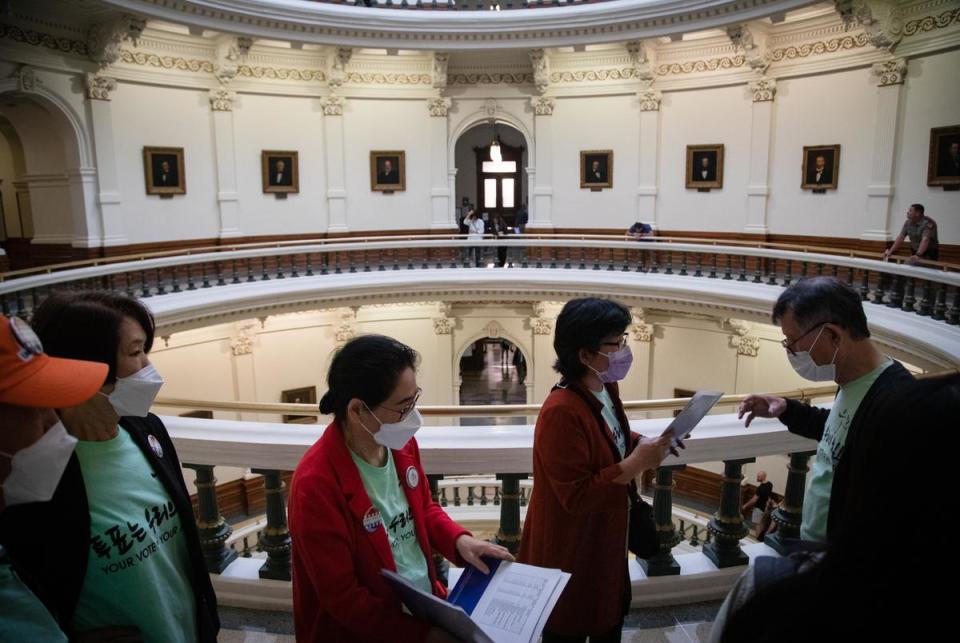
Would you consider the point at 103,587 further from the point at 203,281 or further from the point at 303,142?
the point at 303,142

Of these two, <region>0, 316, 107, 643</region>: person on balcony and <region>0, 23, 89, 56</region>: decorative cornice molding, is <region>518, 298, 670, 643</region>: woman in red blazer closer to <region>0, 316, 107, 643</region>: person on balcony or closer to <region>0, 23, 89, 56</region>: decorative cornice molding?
<region>0, 316, 107, 643</region>: person on balcony

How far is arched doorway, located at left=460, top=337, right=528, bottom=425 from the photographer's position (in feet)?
71.2

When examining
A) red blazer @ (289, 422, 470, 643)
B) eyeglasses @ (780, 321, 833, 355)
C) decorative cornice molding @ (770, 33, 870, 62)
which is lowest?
red blazer @ (289, 422, 470, 643)

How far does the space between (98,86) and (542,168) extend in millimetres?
10559

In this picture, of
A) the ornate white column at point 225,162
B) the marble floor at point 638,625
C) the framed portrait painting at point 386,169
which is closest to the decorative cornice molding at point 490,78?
the framed portrait painting at point 386,169

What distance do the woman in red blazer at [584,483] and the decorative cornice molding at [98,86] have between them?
1447cm

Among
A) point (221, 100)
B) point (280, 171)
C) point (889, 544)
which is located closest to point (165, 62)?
point (221, 100)

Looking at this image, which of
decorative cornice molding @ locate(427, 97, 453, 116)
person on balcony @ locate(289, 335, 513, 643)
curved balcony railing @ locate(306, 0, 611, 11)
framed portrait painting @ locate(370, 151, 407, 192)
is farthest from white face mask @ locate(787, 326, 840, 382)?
decorative cornice molding @ locate(427, 97, 453, 116)

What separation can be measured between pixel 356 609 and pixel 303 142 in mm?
17202

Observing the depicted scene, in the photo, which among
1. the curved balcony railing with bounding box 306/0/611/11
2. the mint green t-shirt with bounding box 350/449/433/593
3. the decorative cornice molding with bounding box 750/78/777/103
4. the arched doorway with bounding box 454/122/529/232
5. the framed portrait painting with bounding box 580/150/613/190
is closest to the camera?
the mint green t-shirt with bounding box 350/449/433/593

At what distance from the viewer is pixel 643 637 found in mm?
2988

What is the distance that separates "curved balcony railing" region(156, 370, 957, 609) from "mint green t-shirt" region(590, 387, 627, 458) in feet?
0.98

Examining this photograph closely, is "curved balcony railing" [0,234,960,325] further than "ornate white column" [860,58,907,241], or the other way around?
"ornate white column" [860,58,907,241]

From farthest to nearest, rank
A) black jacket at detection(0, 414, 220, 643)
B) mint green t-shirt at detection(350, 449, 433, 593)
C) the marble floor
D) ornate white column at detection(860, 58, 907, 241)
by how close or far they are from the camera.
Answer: ornate white column at detection(860, 58, 907, 241), the marble floor, mint green t-shirt at detection(350, 449, 433, 593), black jacket at detection(0, 414, 220, 643)
